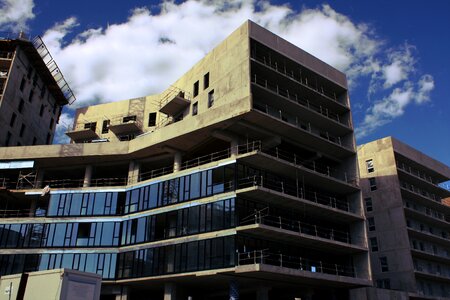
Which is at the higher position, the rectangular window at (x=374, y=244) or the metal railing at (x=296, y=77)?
the metal railing at (x=296, y=77)

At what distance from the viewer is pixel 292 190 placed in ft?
142

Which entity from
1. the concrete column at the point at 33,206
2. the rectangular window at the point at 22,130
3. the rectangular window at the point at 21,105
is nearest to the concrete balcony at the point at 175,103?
the concrete column at the point at 33,206

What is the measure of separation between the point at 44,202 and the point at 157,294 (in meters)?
16.3

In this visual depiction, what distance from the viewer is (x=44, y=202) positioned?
49312 millimetres

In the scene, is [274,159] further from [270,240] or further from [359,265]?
[359,265]

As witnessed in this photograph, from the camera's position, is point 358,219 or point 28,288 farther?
point 358,219

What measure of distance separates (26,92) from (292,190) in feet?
132

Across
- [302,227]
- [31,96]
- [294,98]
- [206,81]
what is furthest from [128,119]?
[302,227]

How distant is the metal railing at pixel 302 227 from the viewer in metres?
38.3

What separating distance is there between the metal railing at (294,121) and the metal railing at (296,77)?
11.6 feet

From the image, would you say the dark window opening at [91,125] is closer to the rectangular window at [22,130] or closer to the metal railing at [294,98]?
the rectangular window at [22,130]

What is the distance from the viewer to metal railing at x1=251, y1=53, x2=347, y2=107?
4472 centimetres

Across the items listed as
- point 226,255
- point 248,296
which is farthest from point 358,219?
point 226,255

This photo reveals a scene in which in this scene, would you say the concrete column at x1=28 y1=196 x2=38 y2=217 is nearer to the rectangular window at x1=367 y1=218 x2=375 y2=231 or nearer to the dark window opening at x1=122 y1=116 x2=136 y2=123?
Answer: the dark window opening at x1=122 y1=116 x2=136 y2=123
